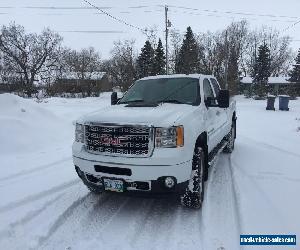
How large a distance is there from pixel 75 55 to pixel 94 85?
14365 mm

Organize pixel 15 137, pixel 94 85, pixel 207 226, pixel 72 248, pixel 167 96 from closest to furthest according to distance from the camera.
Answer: pixel 72 248 → pixel 207 226 → pixel 167 96 → pixel 15 137 → pixel 94 85

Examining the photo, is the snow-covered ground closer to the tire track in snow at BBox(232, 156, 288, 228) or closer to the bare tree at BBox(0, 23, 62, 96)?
the tire track in snow at BBox(232, 156, 288, 228)

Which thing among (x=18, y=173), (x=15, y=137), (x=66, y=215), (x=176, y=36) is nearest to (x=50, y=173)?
(x=18, y=173)

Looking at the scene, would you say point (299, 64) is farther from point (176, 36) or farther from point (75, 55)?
point (75, 55)

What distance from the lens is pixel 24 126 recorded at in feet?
30.8

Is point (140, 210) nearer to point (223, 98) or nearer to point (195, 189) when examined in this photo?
point (195, 189)

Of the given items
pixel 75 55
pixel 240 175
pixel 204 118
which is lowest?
pixel 240 175

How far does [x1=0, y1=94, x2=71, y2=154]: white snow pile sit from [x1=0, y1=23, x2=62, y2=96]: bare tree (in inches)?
1921

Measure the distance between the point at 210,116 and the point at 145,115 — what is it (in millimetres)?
1744

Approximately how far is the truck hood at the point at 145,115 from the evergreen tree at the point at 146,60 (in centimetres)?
4996

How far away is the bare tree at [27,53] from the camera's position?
5784 cm

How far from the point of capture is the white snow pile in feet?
27.9

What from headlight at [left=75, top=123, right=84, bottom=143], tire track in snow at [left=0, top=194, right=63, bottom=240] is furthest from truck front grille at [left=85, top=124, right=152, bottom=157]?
tire track in snow at [left=0, top=194, right=63, bottom=240]

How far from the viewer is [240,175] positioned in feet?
20.8
